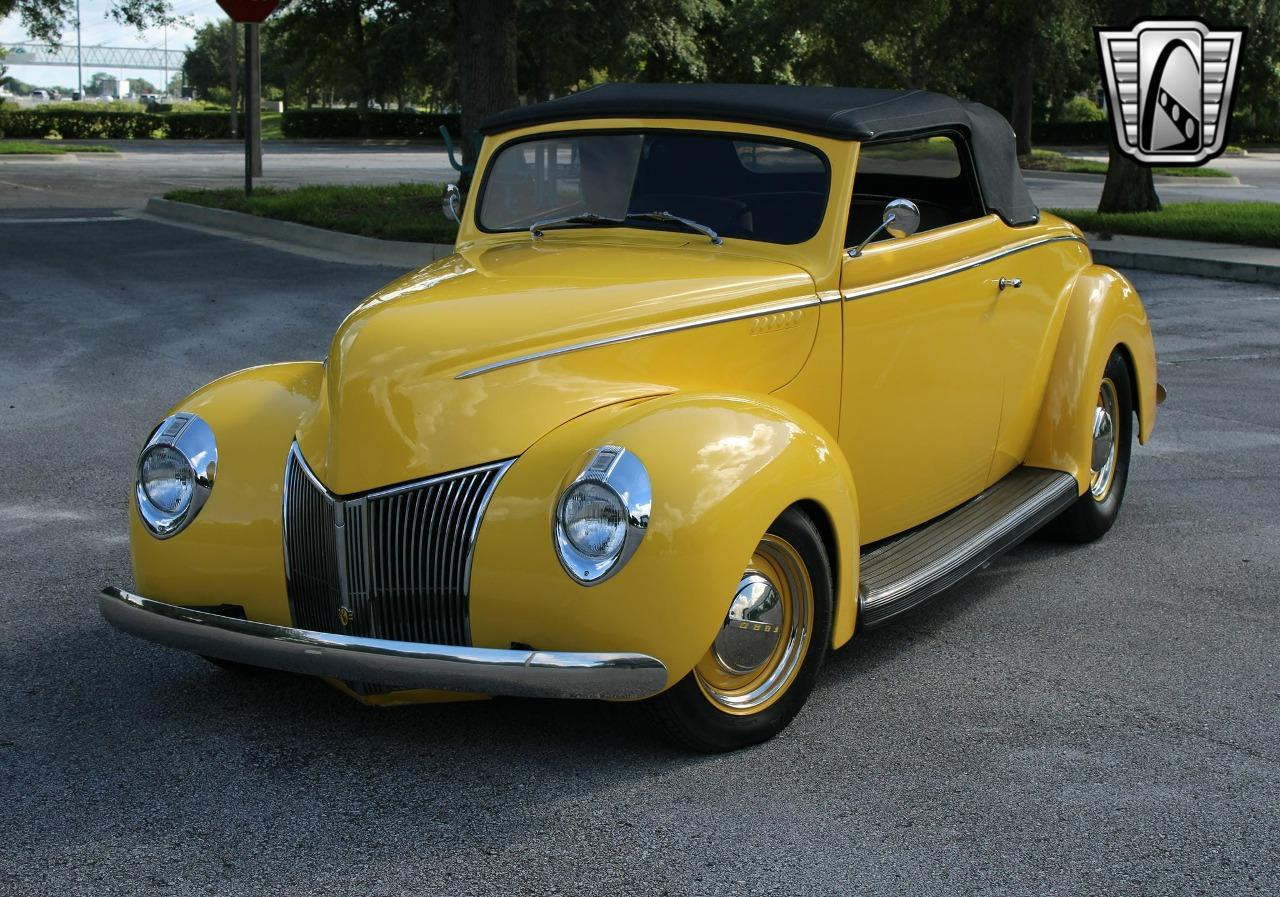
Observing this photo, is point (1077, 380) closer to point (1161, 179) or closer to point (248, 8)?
point (248, 8)

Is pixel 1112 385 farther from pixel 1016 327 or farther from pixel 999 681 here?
pixel 999 681

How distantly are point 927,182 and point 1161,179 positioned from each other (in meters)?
25.4

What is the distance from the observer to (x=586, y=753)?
12.7 feet

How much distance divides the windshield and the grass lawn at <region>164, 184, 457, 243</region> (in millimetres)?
10158

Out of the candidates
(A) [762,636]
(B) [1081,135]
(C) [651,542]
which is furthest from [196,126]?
(C) [651,542]

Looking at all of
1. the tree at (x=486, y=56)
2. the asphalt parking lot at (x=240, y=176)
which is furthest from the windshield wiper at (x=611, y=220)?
the asphalt parking lot at (x=240, y=176)

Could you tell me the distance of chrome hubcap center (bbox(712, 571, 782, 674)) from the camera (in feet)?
12.5

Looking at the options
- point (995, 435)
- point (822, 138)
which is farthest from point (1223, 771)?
point (822, 138)

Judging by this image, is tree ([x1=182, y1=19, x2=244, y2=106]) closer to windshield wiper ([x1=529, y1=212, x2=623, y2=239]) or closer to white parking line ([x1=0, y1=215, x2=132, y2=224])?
white parking line ([x1=0, y1=215, x2=132, y2=224])

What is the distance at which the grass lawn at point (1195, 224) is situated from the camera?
16547mm

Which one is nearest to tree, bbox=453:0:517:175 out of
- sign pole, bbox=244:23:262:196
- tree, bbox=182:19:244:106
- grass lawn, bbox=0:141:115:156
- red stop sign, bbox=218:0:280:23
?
red stop sign, bbox=218:0:280:23

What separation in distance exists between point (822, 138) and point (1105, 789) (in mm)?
2234

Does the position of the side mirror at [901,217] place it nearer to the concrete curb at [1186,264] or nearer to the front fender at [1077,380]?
the front fender at [1077,380]

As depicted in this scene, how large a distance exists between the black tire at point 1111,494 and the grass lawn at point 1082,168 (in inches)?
879
